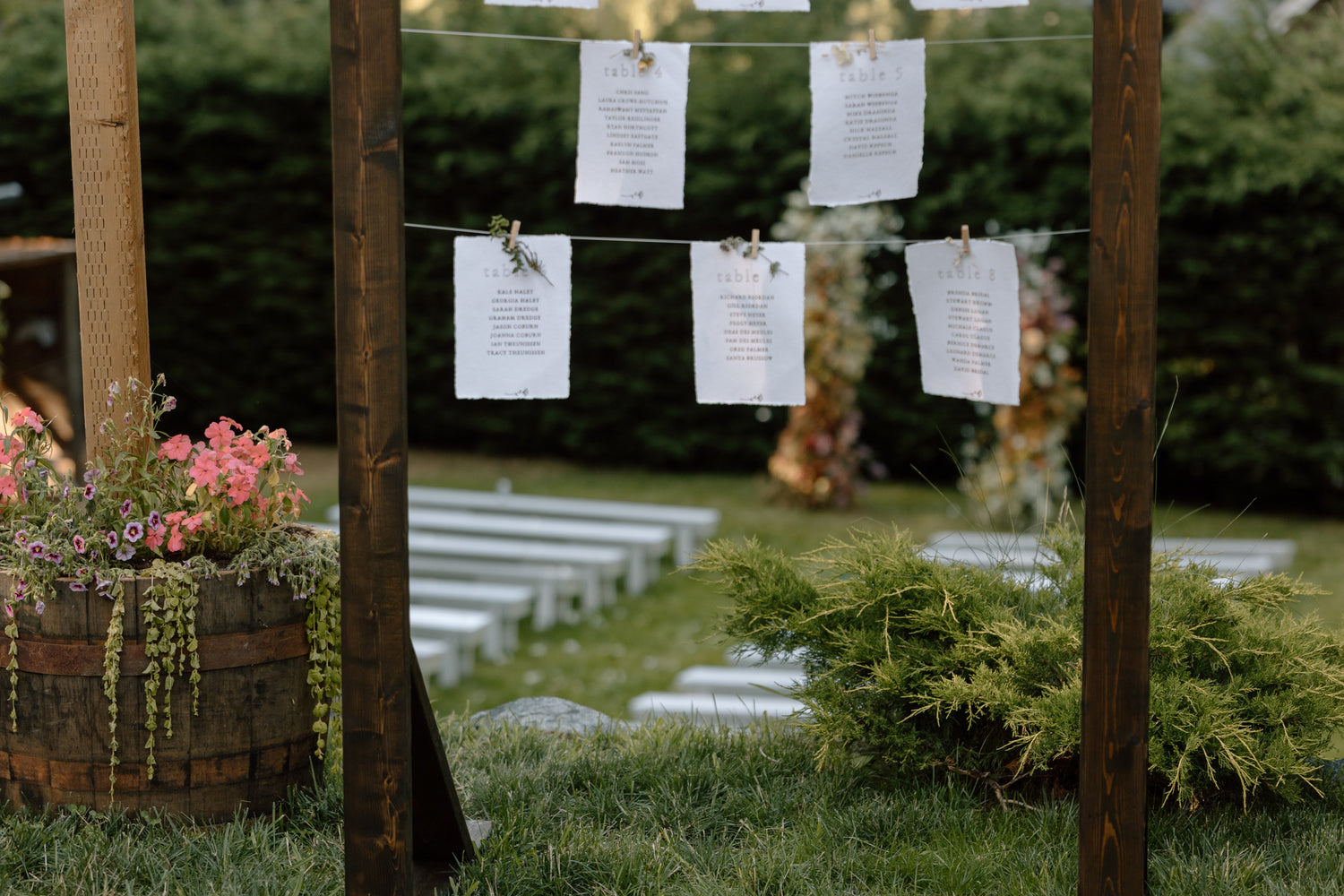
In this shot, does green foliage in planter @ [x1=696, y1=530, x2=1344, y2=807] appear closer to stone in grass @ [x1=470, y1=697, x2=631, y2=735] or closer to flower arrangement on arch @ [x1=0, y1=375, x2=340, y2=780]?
stone in grass @ [x1=470, y1=697, x2=631, y2=735]

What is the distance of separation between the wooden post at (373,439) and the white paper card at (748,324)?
2.27 feet

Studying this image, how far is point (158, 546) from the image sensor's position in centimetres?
245

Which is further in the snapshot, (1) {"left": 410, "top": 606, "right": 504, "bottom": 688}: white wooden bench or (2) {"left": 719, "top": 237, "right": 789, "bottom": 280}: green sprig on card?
(1) {"left": 410, "top": 606, "right": 504, "bottom": 688}: white wooden bench

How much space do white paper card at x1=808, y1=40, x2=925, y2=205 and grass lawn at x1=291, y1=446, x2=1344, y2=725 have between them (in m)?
0.99

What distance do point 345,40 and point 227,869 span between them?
1.46 m

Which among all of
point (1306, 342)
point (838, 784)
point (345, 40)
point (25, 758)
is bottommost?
point (838, 784)

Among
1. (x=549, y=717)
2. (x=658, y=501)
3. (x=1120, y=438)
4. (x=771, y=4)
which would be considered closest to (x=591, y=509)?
(x=658, y=501)

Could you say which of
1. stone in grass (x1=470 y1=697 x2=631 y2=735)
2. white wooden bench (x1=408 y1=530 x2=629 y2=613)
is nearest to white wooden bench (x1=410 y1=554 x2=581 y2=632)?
white wooden bench (x1=408 y1=530 x2=629 y2=613)

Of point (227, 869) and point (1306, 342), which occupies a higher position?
point (1306, 342)

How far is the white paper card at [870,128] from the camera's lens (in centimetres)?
246

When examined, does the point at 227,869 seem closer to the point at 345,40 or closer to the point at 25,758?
the point at 25,758

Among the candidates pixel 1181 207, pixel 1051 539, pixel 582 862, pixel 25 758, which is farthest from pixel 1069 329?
pixel 25 758

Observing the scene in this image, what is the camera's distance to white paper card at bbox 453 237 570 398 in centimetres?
235

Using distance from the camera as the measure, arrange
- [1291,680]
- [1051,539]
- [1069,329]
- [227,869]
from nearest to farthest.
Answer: [227,869], [1291,680], [1051,539], [1069,329]
